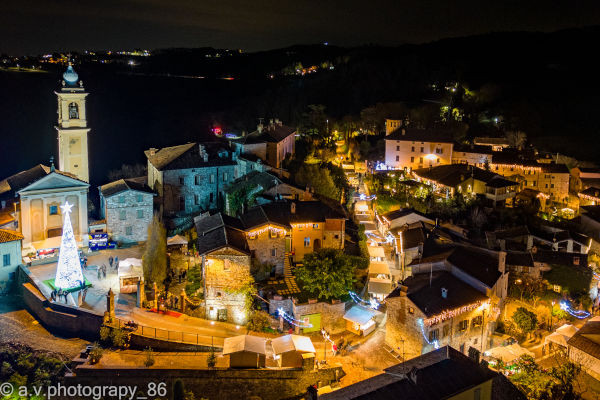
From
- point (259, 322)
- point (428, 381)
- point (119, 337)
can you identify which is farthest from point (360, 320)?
point (119, 337)

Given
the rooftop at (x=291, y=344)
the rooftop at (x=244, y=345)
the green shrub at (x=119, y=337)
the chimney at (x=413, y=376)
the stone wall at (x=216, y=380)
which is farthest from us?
the green shrub at (x=119, y=337)

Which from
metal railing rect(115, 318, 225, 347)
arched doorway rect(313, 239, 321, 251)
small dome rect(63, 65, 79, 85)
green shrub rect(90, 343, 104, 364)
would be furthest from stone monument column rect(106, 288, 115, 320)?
small dome rect(63, 65, 79, 85)

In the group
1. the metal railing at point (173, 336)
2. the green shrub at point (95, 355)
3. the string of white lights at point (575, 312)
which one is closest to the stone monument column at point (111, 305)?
the metal railing at point (173, 336)

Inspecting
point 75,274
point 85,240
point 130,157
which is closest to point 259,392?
point 75,274

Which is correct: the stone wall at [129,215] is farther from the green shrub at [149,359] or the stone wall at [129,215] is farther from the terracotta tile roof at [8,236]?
the green shrub at [149,359]

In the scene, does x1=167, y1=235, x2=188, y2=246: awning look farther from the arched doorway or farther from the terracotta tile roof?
the terracotta tile roof

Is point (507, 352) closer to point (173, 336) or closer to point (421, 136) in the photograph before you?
point (173, 336)
